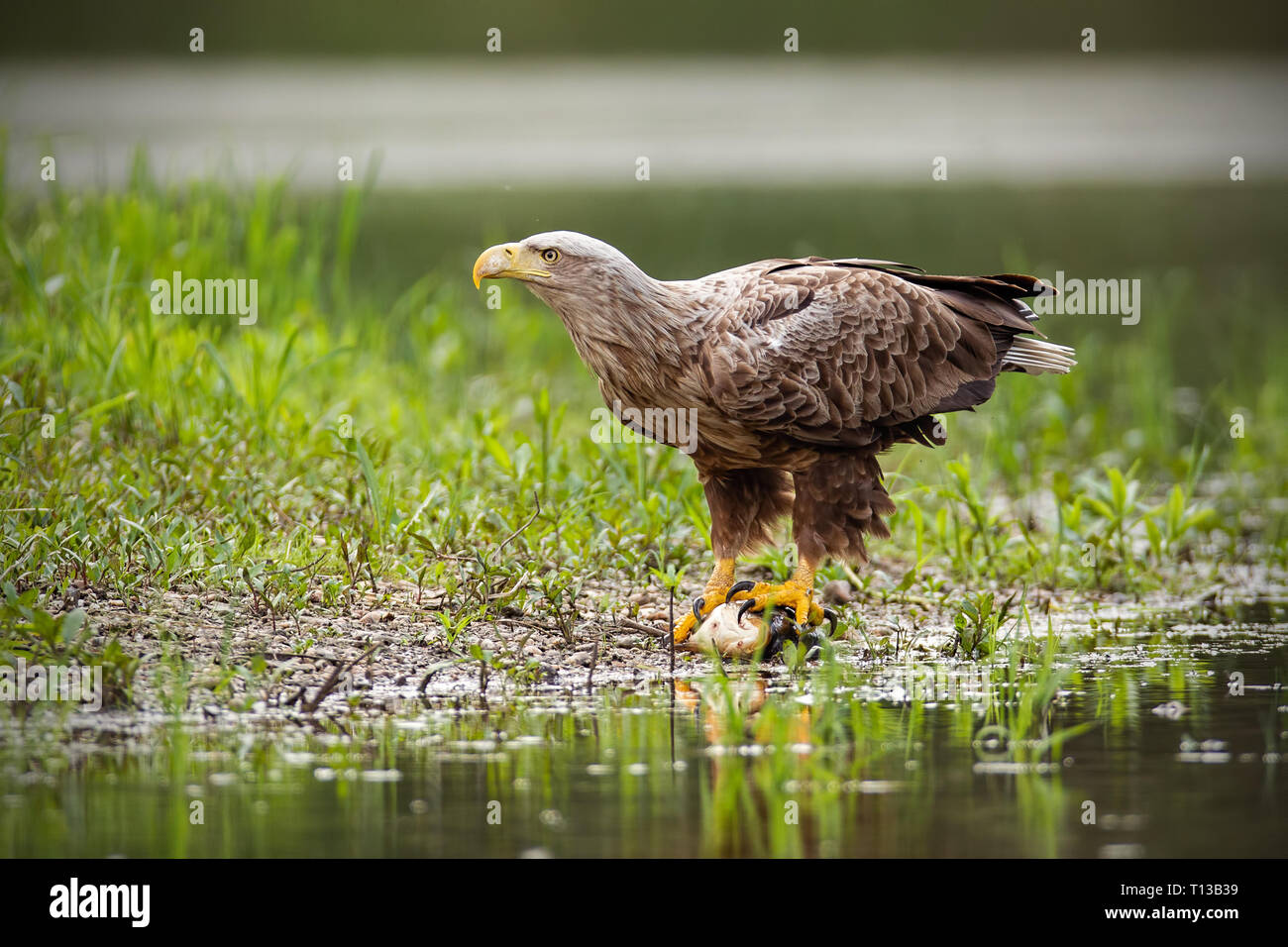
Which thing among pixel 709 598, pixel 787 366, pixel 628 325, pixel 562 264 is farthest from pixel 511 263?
pixel 709 598

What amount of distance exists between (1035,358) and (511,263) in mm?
2146

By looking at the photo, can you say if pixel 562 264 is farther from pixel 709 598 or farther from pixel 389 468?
pixel 389 468

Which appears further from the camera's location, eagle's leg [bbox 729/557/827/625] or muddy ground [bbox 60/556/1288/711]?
eagle's leg [bbox 729/557/827/625]

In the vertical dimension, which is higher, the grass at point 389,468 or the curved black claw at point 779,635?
the grass at point 389,468

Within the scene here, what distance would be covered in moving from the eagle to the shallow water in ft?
2.51

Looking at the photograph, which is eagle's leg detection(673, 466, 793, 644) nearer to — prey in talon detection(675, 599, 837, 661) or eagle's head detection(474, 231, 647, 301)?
prey in talon detection(675, 599, 837, 661)

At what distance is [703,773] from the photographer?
14.2 ft

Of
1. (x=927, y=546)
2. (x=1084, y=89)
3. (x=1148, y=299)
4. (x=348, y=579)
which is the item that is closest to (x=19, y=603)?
(x=348, y=579)

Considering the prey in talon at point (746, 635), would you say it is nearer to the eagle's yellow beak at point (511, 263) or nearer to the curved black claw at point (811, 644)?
the curved black claw at point (811, 644)

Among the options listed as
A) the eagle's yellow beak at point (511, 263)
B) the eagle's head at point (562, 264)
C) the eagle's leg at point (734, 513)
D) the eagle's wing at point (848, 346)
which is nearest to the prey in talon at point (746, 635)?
the eagle's leg at point (734, 513)

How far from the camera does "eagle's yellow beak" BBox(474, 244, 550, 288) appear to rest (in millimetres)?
5496

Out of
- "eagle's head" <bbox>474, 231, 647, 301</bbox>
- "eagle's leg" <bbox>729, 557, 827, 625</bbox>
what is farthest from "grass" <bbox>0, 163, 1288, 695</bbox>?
"eagle's head" <bbox>474, 231, 647, 301</bbox>

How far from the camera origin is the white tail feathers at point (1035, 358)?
637cm

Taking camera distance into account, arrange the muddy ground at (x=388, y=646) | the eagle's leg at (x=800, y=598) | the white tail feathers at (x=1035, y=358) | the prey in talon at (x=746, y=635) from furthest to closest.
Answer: the white tail feathers at (x=1035, y=358) → the eagle's leg at (x=800, y=598) → the prey in talon at (x=746, y=635) → the muddy ground at (x=388, y=646)
